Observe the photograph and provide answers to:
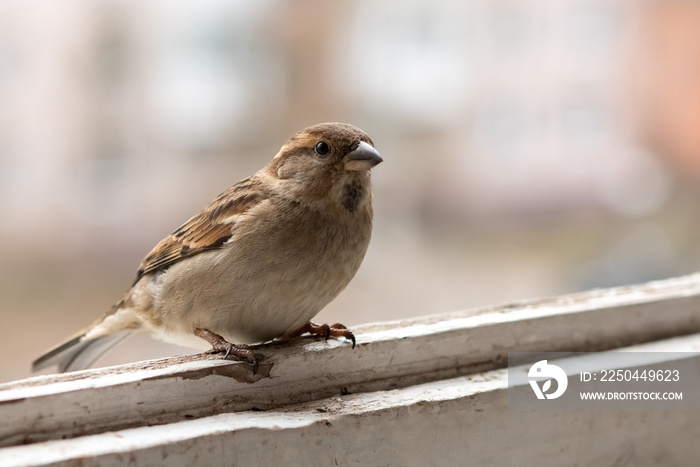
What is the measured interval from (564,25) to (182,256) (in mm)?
1146

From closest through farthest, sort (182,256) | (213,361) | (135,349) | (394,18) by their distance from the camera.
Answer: (213,361) → (182,256) → (135,349) → (394,18)

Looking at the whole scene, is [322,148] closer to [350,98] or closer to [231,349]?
[231,349]

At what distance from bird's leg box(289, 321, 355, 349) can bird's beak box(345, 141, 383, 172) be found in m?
0.21

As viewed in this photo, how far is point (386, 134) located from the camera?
1555mm

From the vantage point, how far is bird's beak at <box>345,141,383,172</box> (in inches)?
37.5

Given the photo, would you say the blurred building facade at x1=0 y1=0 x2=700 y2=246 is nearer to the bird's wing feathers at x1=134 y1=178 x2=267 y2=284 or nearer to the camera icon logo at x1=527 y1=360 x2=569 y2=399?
the bird's wing feathers at x1=134 y1=178 x2=267 y2=284

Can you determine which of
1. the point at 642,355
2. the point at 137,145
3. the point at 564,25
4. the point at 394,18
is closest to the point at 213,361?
the point at 642,355

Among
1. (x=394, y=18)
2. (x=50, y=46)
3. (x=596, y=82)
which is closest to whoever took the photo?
(x=50, y=46)

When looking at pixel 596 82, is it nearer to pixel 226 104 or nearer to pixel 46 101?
pixel 226 104

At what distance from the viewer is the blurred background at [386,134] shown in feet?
4.13

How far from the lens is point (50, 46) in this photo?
1254mm

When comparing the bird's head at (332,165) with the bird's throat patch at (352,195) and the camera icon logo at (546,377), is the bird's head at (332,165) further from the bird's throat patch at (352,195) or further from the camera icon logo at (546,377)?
the camera icon logo at (546,377)

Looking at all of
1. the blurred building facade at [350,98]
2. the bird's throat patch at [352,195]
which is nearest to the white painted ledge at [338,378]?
the bird's throat patch at [352,195]

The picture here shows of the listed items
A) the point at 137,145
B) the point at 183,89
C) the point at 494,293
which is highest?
the point at 183,89
